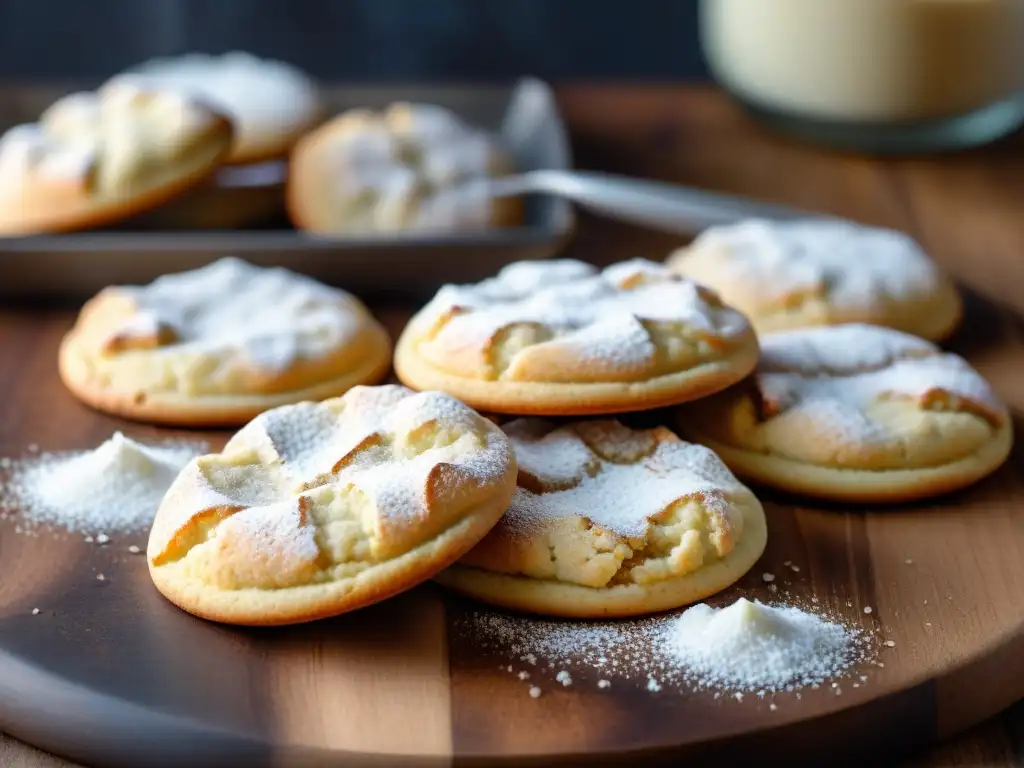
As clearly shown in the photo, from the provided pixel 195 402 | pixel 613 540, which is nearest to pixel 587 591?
pixel 613 540

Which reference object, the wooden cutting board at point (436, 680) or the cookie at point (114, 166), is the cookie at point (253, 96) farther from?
the wooden cutting board at point (436, 680)

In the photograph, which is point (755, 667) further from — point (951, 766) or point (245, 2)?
point (245, 2)

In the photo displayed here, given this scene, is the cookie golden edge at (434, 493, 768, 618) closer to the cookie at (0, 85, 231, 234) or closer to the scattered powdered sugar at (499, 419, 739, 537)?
the scattered powdered sugar at (499, 419, 739, 537)

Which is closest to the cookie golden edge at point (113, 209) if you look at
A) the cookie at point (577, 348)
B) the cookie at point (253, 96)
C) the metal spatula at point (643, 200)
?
the cookie at point (253, 96)

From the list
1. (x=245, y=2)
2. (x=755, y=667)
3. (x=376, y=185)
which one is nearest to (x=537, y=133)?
(x=376, y=185)

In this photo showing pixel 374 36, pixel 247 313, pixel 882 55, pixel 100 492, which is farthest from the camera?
pixel 374 36

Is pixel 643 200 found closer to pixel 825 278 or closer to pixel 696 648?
pixel 825 278

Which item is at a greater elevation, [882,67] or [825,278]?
[882,67]
